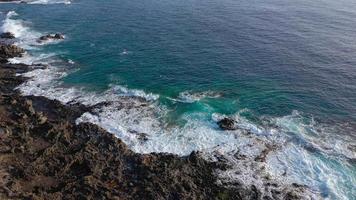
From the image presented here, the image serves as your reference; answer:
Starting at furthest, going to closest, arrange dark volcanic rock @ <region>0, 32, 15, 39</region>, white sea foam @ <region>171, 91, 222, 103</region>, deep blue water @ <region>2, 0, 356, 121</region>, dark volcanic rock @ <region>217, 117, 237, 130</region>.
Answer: dark volcanic rock @ <region>0, 32, 15, 39</region> → deep blue water @ <region>2, 0, 356, 121</region> → white sea foam @ <region>171, 91, 222, 103</region> → dark volcanic rock @ <region>217, 117, 237, 130</region>

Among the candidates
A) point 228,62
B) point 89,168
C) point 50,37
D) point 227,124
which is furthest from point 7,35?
point 227,124

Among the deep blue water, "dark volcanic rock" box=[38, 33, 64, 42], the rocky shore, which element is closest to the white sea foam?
the deep blue water

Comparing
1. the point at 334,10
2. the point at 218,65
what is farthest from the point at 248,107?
the point at 334,10

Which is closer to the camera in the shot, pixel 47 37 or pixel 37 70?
pixel 37 70

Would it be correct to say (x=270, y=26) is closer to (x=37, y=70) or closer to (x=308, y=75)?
(x=308, y=75)

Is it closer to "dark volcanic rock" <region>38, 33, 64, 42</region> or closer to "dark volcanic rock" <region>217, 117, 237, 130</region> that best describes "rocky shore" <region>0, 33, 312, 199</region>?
"dark volcanic rock" <region>217, 117, 237, 130</region>

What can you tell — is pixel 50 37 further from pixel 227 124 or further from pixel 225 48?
pixel 227 124
